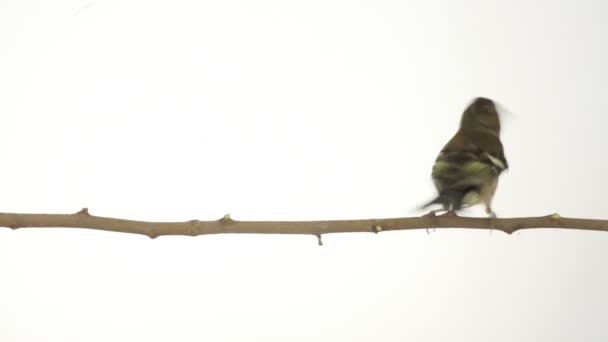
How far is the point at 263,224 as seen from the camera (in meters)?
1.18

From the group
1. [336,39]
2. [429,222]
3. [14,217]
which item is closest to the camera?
[14,217]

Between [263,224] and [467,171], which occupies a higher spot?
[467,171]

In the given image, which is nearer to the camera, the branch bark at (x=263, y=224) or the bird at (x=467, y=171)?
the branch bark at (x=263, y=224)

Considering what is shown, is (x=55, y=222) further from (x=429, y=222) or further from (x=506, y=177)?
(x=506, y=177)

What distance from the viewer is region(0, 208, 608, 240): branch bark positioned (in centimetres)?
114

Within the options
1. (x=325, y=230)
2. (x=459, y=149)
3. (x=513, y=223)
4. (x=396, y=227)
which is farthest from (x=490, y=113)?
(x=325, y=230)

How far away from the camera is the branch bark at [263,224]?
1145 mm

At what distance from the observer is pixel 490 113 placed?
148 cm

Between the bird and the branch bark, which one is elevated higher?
the bird

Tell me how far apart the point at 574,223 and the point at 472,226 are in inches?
8.4

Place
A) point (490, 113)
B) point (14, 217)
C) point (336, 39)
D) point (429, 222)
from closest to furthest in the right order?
point (14, 217), point (429, 222), point (490, 113), point (336, 39)

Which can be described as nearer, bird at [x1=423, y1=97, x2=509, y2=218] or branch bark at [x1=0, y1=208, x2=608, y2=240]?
branch bark at [x1=0, y1=208, x2=608, y2=240]

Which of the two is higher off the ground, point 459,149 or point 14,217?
point 459,149

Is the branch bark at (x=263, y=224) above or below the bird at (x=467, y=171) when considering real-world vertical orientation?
below
